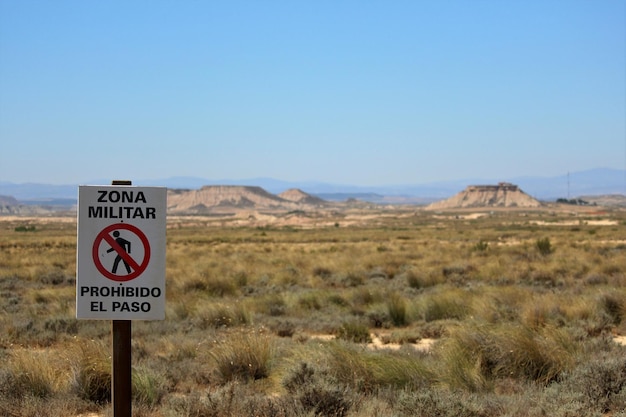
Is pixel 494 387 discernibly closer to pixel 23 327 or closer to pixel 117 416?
pixel 117 416

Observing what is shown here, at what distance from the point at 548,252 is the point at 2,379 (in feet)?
92.4

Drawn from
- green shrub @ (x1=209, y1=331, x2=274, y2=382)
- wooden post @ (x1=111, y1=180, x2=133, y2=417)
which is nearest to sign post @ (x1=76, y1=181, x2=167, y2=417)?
wooden post @ (x1=111, y1=180, x2=133, y2=417)

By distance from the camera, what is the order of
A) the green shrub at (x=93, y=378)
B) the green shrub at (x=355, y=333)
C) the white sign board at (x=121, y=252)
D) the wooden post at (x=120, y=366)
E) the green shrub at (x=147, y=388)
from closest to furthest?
1. the white sign board at (x=121, y=252)
2. the wooden post at (x=120, y=366)
3. the green shrub at (x=147, y=388)
4. the green shrub at (x=93, y=378)
5. the green shrub at (x=355, y=333)

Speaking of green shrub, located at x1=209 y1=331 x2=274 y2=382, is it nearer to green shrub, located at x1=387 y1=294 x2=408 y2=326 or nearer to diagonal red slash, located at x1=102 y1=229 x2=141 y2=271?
diagonal red slash, located at x1=102 y1=229 x2=141 y2=271

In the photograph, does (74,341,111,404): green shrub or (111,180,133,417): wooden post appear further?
(74,341,111,404): green shrub

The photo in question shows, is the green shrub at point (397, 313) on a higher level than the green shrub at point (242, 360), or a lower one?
lower

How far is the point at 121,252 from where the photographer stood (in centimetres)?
437

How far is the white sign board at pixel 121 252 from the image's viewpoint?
435 cm

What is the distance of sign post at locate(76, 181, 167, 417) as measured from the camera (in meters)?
4.35

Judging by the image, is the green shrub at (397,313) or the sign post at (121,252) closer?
the sign post at (121,252)

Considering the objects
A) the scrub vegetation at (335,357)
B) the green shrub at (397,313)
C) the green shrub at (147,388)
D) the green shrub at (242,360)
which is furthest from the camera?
the green shrub at (397,313)

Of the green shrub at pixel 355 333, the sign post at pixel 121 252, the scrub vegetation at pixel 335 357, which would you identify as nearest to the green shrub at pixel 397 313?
the scrub vegetation at pixel 335 357

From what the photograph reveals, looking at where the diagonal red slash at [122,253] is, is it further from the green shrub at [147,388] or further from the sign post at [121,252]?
the green shrub at [147,388]

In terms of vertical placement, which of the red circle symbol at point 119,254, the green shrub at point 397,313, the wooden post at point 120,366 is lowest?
the green shrub at point 397,313
